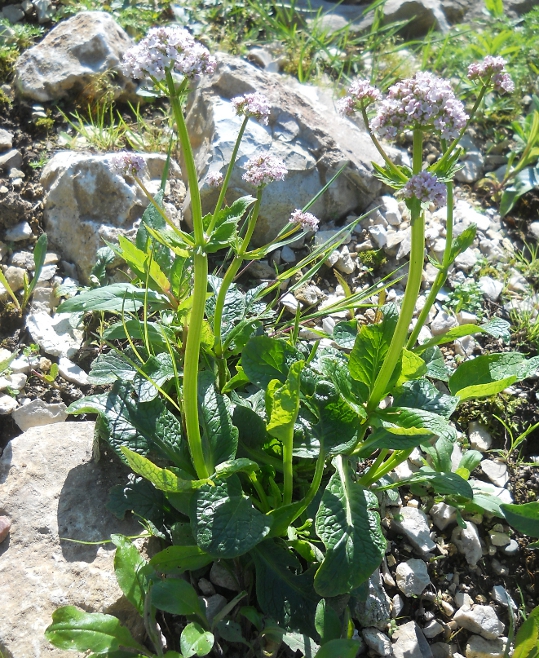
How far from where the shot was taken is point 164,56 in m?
1.74

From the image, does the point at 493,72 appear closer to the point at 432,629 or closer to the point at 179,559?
the point at 179,559

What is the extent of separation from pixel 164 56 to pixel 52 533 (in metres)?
1.75

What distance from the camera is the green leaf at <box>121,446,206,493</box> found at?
2004mm

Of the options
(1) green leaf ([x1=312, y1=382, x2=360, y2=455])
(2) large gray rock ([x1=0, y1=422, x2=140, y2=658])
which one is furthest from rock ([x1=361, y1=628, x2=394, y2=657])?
(2) large gray rock ([x1=0, y1=422, x2=140, y2=658])

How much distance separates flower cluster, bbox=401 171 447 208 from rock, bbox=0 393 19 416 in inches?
80.6

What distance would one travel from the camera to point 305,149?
12.6 ft

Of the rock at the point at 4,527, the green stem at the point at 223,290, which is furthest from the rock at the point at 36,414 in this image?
the green stem at the point at 223,290

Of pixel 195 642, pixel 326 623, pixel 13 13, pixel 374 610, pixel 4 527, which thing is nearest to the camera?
pixel 195 642

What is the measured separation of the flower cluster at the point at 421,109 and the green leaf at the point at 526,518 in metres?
1.46

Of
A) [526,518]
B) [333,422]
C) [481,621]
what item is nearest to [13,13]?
[333,422]

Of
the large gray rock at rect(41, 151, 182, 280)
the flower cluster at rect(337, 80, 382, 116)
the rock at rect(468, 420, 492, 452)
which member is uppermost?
the flower cluster at rect(337, 80, 382, 116)

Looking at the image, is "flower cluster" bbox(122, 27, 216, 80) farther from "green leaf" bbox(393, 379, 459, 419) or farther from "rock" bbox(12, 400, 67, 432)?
"rock" bbox(12, 400, 67, 432)

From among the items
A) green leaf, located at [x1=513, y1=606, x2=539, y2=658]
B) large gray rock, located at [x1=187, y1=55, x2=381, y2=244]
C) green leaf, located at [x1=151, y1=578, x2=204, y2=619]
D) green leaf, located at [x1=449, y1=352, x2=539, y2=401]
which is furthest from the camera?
large gray rock, located at [x1=187, y1=55, x2=381, y2=244]

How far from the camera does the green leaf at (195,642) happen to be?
193 centimetres
